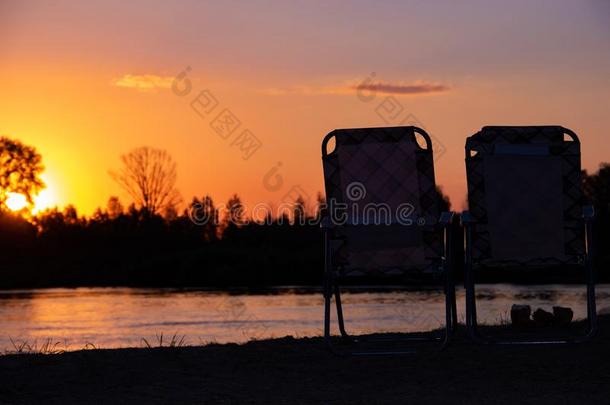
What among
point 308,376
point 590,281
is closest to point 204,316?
point 590,281

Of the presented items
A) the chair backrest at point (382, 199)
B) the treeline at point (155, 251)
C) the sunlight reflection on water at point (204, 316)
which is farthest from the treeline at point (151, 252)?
the chair backrest at point (382, 199)

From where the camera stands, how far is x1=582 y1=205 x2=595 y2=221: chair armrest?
581 centimetres

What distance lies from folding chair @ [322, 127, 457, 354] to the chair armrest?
33.9 inches

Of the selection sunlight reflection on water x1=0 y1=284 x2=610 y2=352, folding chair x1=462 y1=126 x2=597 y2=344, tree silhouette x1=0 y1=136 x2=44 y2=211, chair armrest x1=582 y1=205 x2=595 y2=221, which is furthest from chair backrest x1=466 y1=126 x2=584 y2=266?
tree silhouette x1=0 y1=136 x2=44 y2=211

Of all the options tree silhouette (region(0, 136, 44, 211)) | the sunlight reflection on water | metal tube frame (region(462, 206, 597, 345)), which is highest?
tree silhouette (region(0, 136, 44, 211))

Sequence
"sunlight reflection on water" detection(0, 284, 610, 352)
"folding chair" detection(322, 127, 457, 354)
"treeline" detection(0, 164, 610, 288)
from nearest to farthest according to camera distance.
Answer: "folding chair" detection(322, 127, 457, 354), "sunlight reflection on water" detection(0, 284, 610, 352), "treeline" detection(0, 164, 610, 288)

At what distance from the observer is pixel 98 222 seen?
46250mm

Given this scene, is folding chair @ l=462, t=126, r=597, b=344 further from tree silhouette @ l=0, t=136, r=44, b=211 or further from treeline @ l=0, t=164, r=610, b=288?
tree silhouette @ l=0, t=136, r=44, b=211

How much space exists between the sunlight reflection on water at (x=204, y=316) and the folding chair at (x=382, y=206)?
4.35 metres

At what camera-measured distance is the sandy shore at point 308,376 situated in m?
4.52

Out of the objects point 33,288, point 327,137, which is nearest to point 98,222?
point 33,288

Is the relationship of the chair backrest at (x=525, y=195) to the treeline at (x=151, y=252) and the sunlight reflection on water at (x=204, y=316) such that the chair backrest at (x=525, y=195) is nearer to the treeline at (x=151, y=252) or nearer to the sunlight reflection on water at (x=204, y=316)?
the sunlight reflection on water at (x=204, y=316)

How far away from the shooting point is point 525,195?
6.25m

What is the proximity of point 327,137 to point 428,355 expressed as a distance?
5.04 feet
